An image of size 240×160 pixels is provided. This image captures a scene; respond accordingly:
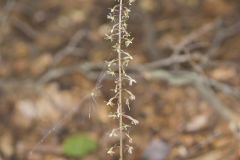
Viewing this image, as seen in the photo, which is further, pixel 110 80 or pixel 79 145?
pixel 110 80

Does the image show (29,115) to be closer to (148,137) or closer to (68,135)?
(68,135)

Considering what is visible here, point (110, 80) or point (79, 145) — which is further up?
point (110, 80)

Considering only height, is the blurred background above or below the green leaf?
above

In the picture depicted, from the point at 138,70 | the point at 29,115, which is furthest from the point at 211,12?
the point at 29,115

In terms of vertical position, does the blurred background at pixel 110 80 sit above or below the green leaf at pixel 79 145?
above
